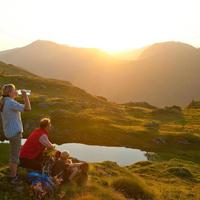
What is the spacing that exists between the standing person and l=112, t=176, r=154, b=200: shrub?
9.48 meters

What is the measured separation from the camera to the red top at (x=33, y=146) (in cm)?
2025

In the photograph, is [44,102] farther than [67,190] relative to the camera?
Yes

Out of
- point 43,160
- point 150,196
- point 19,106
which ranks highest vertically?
point 19,106

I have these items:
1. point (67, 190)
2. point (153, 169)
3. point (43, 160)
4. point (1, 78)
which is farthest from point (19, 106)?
point (1, 78)

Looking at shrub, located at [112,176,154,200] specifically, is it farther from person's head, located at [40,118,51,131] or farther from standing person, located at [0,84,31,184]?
standing person, located at [0,84,31,184]

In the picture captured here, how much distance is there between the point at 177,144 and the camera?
88125 mm

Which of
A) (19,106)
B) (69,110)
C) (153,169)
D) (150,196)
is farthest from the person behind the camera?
(69,110)

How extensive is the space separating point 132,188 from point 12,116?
11620 millimetres

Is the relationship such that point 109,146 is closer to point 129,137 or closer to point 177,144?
point 129,137

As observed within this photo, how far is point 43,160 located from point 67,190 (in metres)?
1.97

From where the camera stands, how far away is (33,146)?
67.1 feet

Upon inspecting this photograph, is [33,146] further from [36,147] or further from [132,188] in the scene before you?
[132,188]

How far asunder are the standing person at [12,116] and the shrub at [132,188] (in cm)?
948

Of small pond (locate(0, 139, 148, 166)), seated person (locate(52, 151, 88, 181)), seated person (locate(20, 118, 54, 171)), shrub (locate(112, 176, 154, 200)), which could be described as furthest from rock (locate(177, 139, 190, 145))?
seated person (locate(20, 118, 54, 171))
